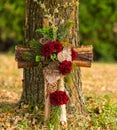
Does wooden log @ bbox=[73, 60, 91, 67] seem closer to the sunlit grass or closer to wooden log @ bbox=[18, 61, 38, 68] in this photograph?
wooden log @ bbox=[18, 61, 38, 68]

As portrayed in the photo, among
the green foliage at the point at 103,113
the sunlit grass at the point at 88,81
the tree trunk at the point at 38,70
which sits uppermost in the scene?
the tree trunk at the point at 38,70

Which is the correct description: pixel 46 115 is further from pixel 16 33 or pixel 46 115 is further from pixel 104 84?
pixel 16 33

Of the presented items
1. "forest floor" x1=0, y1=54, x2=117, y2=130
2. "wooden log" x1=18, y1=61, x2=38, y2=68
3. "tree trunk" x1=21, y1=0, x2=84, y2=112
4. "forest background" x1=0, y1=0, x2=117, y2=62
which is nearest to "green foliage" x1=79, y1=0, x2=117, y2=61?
"forest background" x1=0, y1=0, x2=117, y2=62

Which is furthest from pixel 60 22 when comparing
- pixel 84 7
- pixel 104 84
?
pixel 84 7

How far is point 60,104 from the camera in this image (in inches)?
275

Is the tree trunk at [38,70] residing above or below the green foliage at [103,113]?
above

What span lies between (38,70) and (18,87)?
243 cm

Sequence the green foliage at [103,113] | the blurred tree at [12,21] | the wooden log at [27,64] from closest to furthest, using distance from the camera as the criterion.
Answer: the wooden log at [27,64]
the green foliage at [103,113]
the blurred tree at [12,21]

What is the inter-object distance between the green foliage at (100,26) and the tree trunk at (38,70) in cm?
1012

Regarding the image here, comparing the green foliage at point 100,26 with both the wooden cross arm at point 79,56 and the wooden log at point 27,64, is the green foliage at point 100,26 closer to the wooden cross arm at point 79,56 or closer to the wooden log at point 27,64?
the wooden cross arm at point 79,56

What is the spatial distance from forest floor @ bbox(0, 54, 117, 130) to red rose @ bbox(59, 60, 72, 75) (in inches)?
32.8

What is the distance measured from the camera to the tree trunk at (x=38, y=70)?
24.8ft

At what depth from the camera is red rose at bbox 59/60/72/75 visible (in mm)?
6895

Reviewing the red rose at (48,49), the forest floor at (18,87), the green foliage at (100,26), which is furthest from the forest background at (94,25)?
the red rose at (48,49)
